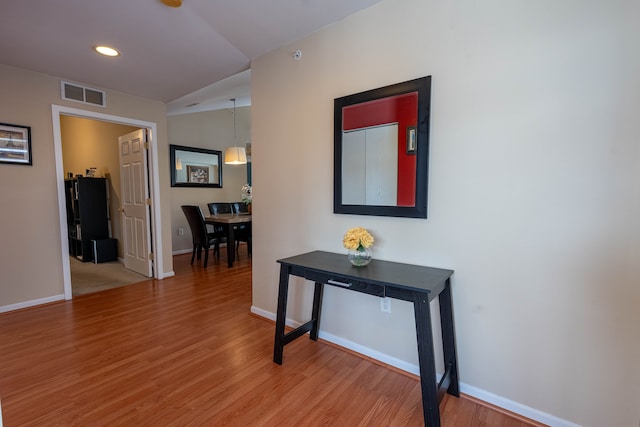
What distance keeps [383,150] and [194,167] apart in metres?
4.74

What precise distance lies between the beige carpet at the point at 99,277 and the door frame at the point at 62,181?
0.98ft

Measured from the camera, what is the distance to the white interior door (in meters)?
3.98

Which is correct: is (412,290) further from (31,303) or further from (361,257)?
(31,303)

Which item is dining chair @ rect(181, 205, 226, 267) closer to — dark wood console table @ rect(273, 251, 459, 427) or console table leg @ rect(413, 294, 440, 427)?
dark wood console table @ rect(273, 251, 459, 427)

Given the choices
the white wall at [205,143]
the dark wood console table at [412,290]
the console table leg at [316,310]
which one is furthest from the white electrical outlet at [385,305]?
the white wall at [205,143]

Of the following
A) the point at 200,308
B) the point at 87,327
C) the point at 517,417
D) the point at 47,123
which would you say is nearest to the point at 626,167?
the point at 517,417

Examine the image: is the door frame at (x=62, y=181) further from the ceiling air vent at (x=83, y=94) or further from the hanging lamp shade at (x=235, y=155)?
the hanging lamp shade at (x=235, y=155)

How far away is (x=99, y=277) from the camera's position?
4078 mm

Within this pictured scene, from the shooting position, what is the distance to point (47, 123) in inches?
120

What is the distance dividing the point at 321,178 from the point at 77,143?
18.2ft

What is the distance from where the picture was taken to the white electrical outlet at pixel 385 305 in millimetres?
1982

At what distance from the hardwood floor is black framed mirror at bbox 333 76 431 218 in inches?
42.6

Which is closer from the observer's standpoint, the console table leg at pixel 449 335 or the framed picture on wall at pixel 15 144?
the console table leg at pixel 449 335

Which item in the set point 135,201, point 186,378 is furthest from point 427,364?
point 135,201
